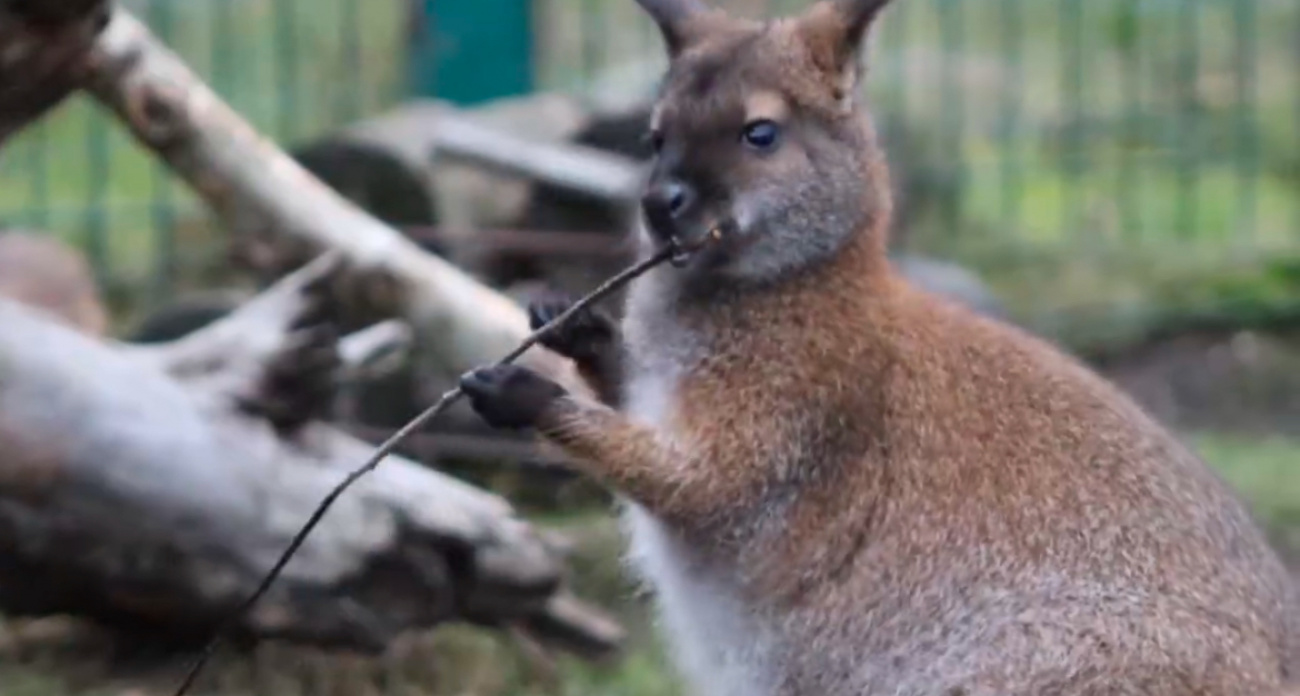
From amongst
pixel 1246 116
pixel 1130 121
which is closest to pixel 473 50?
pixel 1130 121

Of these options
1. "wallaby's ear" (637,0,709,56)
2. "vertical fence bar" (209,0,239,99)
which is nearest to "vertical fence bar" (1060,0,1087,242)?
"vertical fence bar" (209,0,239,99)

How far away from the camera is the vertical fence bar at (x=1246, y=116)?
11.5 metres

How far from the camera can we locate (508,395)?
473 cm

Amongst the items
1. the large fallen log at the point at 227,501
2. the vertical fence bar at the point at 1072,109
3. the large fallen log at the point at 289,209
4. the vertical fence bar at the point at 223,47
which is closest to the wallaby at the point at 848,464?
the large fallen log at the point at 227,501

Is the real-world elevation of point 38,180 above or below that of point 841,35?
below

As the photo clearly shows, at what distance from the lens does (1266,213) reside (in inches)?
492

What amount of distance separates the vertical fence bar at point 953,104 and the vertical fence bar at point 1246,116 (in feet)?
4.15

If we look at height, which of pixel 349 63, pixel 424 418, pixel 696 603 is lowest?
pixel 349 63

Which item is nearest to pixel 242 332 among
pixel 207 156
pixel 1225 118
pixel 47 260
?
pixel 207 156

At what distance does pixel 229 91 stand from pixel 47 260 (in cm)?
282

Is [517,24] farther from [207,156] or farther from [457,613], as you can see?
[457,613]

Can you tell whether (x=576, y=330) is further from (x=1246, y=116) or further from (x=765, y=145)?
(x=1246, y=116)

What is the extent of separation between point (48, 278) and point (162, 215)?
2.09 meters

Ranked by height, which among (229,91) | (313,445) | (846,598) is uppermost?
(846,598)
